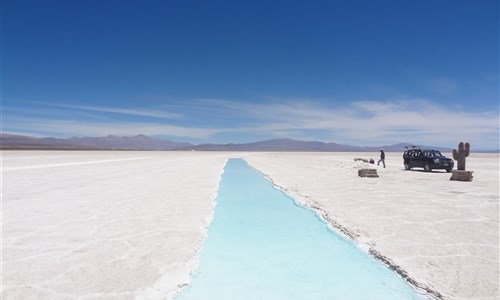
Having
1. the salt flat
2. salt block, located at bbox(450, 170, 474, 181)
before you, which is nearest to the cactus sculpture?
salt block, located at bbox(450, 170, 474, 181)

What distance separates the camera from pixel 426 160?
28312 mm

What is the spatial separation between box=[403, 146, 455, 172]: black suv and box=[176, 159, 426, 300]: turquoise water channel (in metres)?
21.0

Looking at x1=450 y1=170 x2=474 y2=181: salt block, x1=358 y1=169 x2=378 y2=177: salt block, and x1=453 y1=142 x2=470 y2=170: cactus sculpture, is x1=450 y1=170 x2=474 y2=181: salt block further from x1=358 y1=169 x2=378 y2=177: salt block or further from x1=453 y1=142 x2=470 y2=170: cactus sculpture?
x1=358 y1=169 x2=378 y2=177: salt block

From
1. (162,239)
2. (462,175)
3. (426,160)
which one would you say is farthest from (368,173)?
(162,239)

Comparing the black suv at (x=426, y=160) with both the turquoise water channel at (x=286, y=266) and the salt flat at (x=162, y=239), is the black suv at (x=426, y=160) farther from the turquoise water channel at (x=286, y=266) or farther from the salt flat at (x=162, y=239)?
the turquoise water channel at (x=286, y=266)

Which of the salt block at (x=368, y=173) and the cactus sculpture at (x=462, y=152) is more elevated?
the cactus sculpture at (x=462, y=152)

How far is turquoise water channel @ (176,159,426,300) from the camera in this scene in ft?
17.2

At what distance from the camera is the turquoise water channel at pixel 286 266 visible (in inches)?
206

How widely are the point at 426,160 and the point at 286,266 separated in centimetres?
2535

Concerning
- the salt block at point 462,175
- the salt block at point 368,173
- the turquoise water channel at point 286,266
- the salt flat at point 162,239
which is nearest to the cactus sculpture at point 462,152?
the salt block at point 462,175

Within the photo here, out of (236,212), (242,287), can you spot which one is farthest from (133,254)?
(236,212)

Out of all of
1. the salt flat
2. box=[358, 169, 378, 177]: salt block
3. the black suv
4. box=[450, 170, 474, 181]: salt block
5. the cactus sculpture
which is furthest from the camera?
the black suv

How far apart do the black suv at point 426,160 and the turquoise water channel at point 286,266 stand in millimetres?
21021

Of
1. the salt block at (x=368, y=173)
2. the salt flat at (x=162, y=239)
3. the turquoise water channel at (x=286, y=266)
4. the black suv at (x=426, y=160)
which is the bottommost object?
the turquoise water channel at (x=286, y=266)
